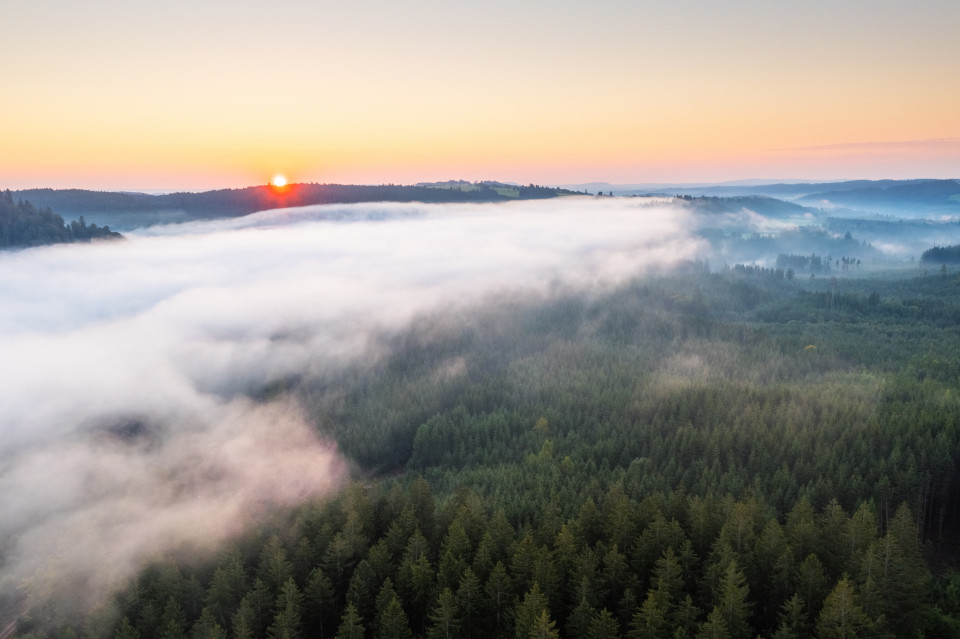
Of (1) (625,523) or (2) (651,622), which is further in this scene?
(1) (625,523)

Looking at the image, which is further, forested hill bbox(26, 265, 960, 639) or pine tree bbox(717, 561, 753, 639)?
forested hill bbox(26, 265, 960, 639)

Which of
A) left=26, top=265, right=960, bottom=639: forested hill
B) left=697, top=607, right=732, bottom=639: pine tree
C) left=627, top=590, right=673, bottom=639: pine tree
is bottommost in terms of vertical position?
left=26, top=265, right=960, bottom=639: forested hill

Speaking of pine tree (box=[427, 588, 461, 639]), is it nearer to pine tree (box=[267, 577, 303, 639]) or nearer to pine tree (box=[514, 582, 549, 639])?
pine tree (box=[514, 582, 549, 639])

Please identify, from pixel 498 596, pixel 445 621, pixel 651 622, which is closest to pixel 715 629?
pixel 651 622

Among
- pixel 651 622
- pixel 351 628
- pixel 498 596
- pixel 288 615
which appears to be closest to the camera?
pixel 651 622

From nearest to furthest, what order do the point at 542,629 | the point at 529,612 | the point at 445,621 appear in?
1. the point at 542,629
2. the point at 529,612
3. the point at 445,621

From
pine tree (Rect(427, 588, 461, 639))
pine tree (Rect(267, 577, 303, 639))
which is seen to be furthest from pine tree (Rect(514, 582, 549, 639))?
pine tree (Rect(267, 577, 303, 639))

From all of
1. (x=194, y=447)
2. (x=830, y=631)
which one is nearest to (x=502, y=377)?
(x=194, y=447)

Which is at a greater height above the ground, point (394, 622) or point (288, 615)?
point (394, 622)

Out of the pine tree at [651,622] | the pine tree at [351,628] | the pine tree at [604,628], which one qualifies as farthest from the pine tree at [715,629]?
the pine tree at [351,628]

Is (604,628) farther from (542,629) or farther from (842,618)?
(842,618)

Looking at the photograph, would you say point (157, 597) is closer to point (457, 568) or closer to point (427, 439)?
point (457, 568)

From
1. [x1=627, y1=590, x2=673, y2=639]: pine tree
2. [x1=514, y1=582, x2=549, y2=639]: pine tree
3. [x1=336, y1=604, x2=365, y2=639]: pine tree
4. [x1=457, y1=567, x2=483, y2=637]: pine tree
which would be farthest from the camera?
[x1=457, y1=567, x2=483, y2=637]: pine tree
